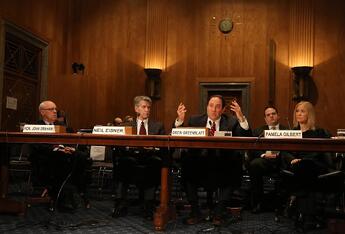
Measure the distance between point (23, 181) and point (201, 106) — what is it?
12.1 feet

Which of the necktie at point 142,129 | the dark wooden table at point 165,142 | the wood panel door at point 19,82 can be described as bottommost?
the dark wooden table at point 165,142

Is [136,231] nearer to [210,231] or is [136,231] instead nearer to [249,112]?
[210,231]

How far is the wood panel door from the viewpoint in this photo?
289 inches

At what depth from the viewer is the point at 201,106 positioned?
28.6 ft

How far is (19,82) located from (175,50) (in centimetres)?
312

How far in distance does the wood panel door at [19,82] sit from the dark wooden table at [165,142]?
12.4ft

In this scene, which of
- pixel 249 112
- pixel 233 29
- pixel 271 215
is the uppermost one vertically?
pixel 233 29

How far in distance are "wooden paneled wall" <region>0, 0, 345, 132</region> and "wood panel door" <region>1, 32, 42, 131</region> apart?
1.27ft

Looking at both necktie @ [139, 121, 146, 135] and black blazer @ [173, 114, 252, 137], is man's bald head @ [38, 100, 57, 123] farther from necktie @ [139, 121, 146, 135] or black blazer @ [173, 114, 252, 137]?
black blazer @ [173, 114, 252, 137]

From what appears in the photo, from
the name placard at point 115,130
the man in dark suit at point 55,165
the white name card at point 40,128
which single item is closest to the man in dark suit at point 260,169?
the name placard at point 115,130

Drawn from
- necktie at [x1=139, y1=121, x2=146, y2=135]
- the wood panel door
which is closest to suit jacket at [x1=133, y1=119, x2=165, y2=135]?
necktie at [x1=139, y1=121, x2=146, y2=135]

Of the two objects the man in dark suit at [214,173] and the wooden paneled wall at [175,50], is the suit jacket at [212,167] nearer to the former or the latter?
the man in dark suit at [214,173]

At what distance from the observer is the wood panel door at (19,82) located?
7.34m

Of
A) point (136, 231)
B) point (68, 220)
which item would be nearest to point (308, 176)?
point (136, 231)
